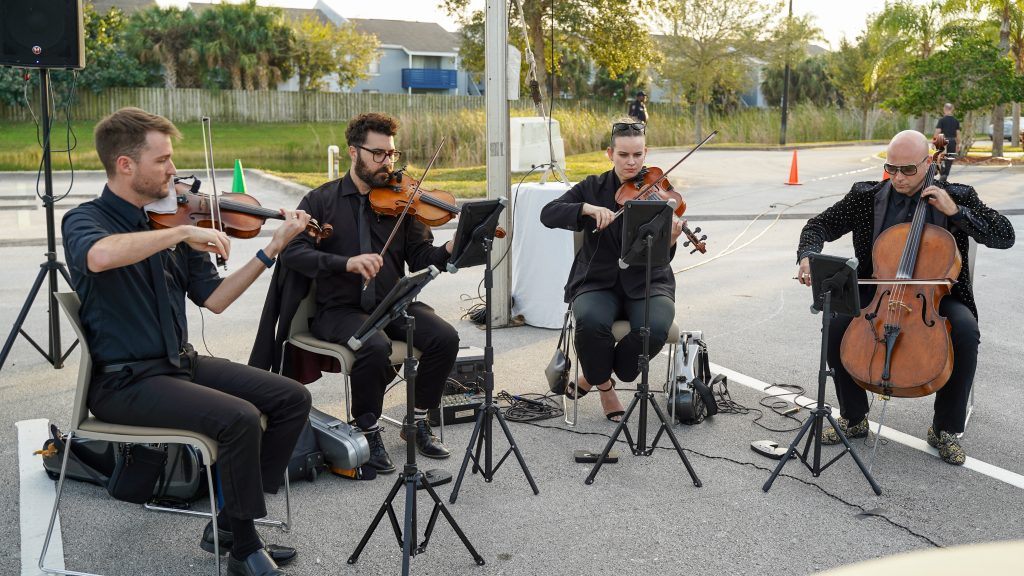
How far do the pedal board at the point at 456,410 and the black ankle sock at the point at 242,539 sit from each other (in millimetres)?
1790

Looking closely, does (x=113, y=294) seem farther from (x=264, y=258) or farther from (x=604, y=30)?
(x=604, y=30)

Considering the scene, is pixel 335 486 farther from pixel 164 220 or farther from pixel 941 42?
pixel 941 42

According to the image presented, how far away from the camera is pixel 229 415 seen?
11.0ft

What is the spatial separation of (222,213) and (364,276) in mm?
746

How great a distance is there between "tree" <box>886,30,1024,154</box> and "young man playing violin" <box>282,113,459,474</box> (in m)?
Result: 21.9

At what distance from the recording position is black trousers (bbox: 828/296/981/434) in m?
4.62

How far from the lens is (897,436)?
5020 millimetres

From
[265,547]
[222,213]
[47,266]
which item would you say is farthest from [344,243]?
[47,266]

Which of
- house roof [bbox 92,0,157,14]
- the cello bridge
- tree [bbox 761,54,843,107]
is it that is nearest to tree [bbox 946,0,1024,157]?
tree [bbox 761,54,843,107]

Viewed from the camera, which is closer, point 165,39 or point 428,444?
point 428,444

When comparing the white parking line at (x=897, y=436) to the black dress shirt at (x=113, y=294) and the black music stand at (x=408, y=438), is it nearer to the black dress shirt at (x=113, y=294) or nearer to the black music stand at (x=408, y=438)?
the black music stand at (x=408, y=438)

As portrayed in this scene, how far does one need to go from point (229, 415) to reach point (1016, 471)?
3656 mm

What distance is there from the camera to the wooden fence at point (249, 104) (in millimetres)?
34156

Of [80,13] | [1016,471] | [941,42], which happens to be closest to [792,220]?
[1016,471]
